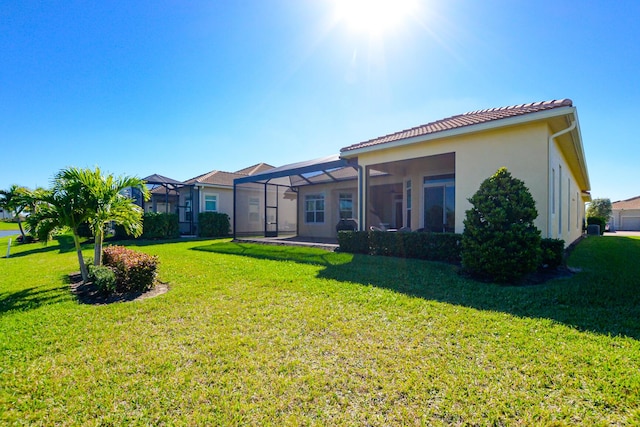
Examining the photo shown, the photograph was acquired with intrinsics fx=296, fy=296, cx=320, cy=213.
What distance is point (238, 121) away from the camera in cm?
1434

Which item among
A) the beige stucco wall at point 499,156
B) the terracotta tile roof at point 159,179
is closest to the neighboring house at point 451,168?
the beige stucco wall at point 499,156

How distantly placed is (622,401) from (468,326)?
1596 mm

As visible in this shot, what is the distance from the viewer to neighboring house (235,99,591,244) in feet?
24.4

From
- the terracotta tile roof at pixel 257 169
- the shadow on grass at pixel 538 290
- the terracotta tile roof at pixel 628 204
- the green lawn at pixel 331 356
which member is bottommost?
the green lawn at pixel 331 356

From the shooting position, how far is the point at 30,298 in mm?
5859

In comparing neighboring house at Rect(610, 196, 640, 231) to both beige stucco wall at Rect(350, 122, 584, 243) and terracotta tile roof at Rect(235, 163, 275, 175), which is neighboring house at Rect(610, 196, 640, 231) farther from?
terracotta tile roof at Rect(235, 163, 275, 175)

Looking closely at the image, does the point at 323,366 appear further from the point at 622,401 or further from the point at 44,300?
the point at 44,300

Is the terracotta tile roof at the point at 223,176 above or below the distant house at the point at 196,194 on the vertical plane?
above

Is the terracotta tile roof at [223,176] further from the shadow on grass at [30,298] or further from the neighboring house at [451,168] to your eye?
the shadow on grass at [30,298]

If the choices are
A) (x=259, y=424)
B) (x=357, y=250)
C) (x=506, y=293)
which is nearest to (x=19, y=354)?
(x=259, y=424)

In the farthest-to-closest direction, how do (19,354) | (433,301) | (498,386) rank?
(433,301) → (19,354) → (498,386)

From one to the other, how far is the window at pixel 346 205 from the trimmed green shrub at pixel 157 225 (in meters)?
10.4

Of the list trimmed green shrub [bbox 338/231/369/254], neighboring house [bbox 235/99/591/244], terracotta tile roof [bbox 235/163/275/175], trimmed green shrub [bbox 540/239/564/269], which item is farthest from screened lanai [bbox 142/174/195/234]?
trimmed green shrub [bbox 540/239/564/269]

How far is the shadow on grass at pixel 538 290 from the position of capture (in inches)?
166
